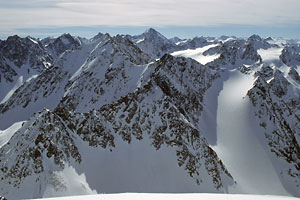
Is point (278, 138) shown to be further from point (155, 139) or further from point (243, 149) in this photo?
point (155, 139)

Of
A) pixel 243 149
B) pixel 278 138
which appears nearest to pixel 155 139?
pixel 243 149

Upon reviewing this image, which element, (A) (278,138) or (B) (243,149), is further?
(A) (278,138)

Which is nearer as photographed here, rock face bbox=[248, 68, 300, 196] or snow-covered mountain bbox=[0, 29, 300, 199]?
snow-covered mountain bbox=[0, 29, 300, 199]

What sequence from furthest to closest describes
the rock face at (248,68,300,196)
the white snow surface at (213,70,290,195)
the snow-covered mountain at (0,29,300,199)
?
the rock face at (248,68,300,196), the white snow surface at (213,70,290,195), the snow-covered mountain at (0,29,300,199)

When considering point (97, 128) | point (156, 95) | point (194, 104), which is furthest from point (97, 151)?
point (194, 104)

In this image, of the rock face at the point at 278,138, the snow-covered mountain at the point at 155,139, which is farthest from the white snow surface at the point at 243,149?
the rock face at the point at 278,138

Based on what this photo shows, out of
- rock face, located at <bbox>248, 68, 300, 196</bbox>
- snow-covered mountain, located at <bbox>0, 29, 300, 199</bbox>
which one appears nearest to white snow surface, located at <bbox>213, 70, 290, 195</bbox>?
snow-covered mountain, located at <bbox>0, 29, 300, 199</bbox>

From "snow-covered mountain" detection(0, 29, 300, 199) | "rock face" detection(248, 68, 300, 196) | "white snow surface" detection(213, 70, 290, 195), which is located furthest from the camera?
"rock face" detection(248, 68, 300, 196)

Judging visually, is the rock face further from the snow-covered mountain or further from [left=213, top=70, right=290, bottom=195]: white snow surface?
[left=213, top=70, right=290, bottom=195]: white snow surface
